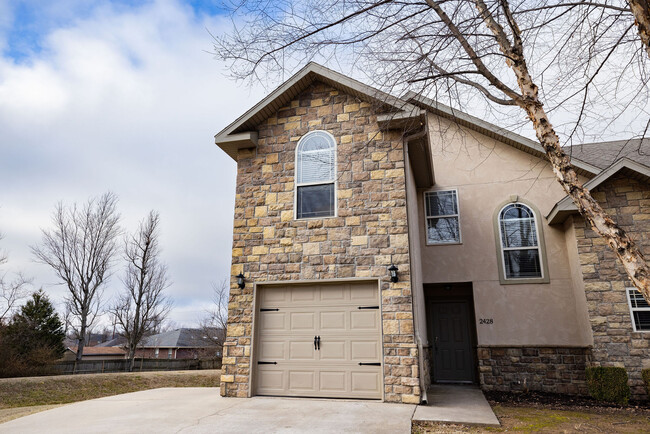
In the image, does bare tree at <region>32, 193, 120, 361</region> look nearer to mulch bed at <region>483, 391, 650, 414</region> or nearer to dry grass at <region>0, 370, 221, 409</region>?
dry grass at <region>0, 370, 221, 409</region>

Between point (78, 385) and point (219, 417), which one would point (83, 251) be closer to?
point (78, 385)

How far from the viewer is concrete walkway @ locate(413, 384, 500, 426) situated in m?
5.46

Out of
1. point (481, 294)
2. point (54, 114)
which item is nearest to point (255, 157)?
point (481, 294)

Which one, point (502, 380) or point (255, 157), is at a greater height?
point (255, 157)

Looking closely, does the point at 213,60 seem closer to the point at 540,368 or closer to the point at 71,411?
the point at 71,411

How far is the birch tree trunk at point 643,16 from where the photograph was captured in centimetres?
416

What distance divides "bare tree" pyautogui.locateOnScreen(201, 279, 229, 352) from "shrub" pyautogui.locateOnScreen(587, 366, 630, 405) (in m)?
23.0

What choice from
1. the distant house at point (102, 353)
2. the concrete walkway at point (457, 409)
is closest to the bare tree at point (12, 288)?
the distant house at point (102, 353)

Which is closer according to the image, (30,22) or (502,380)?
(502,380)

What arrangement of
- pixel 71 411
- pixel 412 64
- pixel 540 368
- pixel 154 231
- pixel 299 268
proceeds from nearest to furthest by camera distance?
1. pixel 412 64
2. pixel 71 411
3. pixel 299 268
4. pixel 540 368
5. pixel 154 231

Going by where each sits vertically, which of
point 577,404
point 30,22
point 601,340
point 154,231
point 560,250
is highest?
point 30,22

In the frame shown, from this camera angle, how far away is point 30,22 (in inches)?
412

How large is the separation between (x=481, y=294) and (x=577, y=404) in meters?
2.97

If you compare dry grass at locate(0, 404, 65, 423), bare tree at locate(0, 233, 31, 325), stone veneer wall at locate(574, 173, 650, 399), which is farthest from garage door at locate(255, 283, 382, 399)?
bare tree at locate(0, 233, 31, 325)
